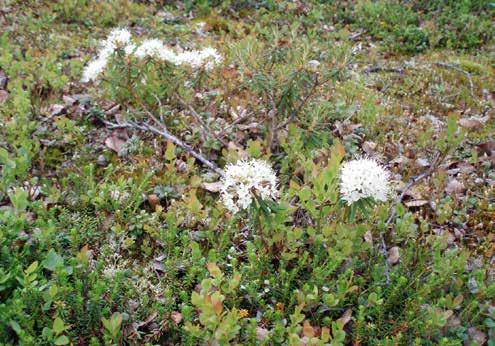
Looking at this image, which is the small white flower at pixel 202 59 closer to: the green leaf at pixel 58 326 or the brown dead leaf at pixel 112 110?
the brown dead leaf at pixel 112 110

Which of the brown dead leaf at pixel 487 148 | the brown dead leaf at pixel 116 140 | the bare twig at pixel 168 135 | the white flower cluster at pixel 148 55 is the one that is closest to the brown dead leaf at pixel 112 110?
the bare twig at pixel 168 135

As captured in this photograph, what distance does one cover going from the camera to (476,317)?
3.12 m

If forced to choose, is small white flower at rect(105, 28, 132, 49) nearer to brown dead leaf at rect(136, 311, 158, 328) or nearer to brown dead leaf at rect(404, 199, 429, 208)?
brown dead leaf at rect(136, 311, 158, 328)

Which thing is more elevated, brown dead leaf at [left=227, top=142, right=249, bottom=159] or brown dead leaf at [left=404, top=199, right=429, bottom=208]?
brown dead leaf at [left=227, top=142, right=249, bottom=159]

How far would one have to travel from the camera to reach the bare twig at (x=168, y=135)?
14.6ft

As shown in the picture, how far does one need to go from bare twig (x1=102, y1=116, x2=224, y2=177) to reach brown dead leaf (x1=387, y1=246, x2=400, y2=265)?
1535 mm

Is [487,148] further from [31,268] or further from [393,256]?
[31,268]

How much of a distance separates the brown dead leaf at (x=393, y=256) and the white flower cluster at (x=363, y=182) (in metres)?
0.80

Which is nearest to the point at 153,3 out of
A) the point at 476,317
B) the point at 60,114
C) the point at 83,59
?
the point at 83,59

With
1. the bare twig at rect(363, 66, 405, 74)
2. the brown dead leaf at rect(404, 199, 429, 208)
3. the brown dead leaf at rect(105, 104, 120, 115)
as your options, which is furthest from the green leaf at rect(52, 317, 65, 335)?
the bare twig at rect(363, 66, 405, 74)

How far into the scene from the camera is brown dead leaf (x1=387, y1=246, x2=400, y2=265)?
3596 mm

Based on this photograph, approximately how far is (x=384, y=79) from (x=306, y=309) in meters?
4.38

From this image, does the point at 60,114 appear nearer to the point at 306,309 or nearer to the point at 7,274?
the point at 7,274

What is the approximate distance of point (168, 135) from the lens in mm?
4703
